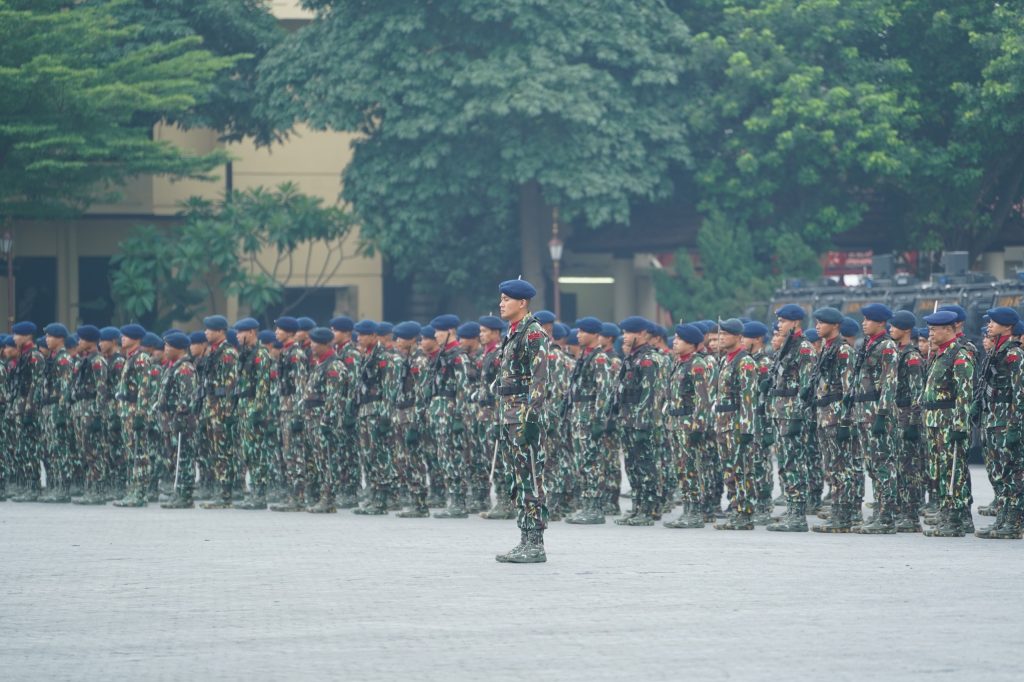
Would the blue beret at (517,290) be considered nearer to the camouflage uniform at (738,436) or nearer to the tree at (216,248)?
the camouflage uniform at (738,436)

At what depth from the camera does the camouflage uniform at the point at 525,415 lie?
12.7m

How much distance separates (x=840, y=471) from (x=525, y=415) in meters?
3.68

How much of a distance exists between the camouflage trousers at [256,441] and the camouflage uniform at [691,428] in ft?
14.4

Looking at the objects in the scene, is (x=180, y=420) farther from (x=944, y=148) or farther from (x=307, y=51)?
(x=944, y=148)

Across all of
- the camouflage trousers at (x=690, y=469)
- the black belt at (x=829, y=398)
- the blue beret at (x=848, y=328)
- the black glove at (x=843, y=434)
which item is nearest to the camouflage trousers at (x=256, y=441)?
the camouflage trousers at (x=690, y=469)

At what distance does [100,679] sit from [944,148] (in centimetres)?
3354

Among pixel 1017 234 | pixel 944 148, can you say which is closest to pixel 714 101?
pixel 944 148

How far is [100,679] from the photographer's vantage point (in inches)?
341

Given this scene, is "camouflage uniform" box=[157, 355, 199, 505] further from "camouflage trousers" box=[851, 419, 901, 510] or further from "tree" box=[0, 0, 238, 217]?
"tree" box=[0, 0, 238, 217]

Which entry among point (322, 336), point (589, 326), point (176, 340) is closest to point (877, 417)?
point (589, 326)

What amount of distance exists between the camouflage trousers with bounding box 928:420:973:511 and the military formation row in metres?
0.02

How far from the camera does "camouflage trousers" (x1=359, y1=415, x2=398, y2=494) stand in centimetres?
1731

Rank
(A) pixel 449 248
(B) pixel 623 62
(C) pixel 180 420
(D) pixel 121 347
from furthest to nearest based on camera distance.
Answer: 1. (A) pixel 449 248
2. (B) pixel 623 62
3. (D) pixel 121 347
4. (C) pixel 180 420

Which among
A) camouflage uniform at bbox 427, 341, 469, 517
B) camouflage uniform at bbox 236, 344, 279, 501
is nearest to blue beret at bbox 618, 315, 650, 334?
camouflage uniform at bbox 427, 341, 469, 517
